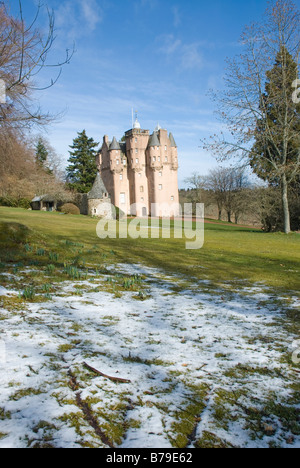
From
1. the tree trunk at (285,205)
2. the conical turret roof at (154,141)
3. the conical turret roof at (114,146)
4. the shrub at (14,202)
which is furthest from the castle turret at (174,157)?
the tree trunk at (285,205)

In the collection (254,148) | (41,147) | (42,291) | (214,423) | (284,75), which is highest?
(41,147)

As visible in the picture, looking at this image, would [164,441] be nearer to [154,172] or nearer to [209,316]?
[209,316]

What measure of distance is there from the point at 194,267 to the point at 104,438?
6948 mm

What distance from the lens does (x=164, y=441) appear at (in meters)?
2.16

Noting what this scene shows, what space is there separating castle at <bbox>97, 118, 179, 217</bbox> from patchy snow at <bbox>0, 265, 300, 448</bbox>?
1994 inches

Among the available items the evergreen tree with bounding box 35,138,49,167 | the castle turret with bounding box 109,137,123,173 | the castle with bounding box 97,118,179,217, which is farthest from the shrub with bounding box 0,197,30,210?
the evergreen tree with bounding box 35,138,49,167

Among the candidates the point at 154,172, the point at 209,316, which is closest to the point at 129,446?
the point at 209,316

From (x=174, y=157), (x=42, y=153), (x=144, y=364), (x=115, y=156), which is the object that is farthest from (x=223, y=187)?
(x=144, y=364)

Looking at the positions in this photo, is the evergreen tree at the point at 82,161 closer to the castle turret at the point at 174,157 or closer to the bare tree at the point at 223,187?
the castle turret at the point at 174,157

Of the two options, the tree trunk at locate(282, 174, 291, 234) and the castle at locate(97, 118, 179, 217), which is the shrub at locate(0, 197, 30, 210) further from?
the tree trunk at locate(282, 174, 291, 234)

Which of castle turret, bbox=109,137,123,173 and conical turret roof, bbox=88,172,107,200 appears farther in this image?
castle turret, bbox=109,137,123,173

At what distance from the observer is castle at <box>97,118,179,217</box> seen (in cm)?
5456

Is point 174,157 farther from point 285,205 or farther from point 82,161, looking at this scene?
point 285,205

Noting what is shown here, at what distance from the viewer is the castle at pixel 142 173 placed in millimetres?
54562
